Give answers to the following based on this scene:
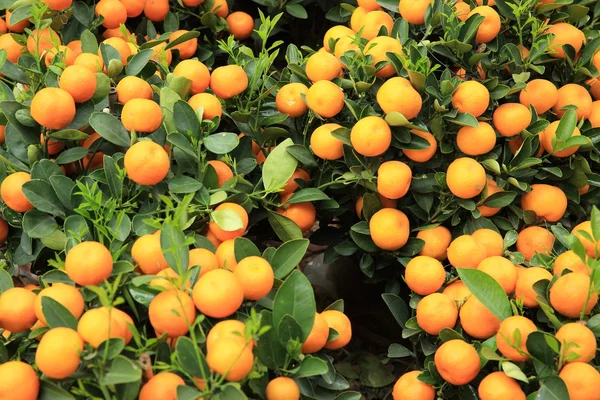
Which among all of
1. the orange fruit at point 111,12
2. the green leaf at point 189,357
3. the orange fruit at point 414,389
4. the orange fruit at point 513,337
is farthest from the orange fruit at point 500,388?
the orange fruit at point 111,12

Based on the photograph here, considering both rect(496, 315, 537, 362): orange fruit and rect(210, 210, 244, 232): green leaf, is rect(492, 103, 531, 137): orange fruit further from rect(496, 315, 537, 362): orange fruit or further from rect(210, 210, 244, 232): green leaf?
rect(210, 210, 244, 232): green leaf

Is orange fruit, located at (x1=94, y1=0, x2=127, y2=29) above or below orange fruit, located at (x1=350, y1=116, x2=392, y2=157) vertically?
above

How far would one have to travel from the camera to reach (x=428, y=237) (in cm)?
140

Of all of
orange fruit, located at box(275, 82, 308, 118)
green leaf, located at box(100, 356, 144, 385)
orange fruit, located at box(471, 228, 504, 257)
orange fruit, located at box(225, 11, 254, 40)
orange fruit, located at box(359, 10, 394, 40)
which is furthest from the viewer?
orange fruit, located at box(225, 11, 254, 40)

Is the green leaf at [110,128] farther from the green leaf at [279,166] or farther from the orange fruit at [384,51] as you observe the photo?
the orange fruit at [384,51]

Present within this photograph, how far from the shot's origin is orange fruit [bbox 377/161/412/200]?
134cm

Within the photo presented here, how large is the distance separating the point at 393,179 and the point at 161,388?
0.62 meters

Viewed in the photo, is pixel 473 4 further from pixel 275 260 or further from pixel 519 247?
pixel 275 260

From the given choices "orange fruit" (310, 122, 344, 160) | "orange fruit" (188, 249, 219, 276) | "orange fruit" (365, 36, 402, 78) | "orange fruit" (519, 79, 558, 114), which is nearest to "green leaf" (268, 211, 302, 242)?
"orange fruit" (310, 122, 344, 160)

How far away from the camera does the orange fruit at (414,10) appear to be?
1.50 m

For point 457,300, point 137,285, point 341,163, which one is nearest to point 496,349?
point 457,300

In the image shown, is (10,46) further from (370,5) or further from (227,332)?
(227,332)

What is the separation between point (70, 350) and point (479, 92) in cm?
89

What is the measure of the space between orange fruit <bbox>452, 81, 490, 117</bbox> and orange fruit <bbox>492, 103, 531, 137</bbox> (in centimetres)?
6
